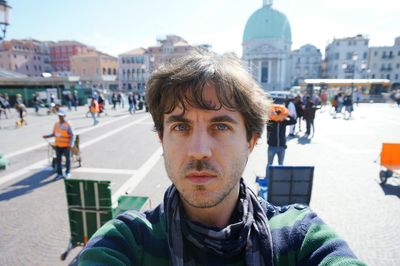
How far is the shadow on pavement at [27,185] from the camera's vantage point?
21.0ft

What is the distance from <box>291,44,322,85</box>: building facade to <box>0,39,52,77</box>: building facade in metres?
76.7

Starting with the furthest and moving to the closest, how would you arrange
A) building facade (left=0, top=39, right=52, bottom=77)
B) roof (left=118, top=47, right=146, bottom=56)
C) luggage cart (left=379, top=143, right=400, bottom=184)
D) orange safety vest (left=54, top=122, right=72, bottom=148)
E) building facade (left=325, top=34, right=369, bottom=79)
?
roof (left=118, top=47, right=146, bottom=56), building facade (left=325, top=34, right=369, bottom=79), building facade (left=0, top=39, right=52, bottom=77), orange safety vest (left=54, top=122, right=72, bottom=148), luggage cart (left=379, top=143, right=400, bottom=184)

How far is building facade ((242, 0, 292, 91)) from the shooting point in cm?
7662

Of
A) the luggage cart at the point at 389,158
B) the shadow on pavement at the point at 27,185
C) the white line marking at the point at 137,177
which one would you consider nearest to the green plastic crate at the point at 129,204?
the white line marking at the point at 137,177

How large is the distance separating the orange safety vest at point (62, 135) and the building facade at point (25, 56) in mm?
71786

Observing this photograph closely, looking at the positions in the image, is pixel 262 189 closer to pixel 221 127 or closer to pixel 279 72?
pixel 221 127

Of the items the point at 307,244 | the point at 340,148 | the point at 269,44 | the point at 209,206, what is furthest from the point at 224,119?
the point at 269,44

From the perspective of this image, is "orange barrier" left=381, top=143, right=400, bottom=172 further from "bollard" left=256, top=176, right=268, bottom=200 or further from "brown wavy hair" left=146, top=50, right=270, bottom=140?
"brown wavy hair" left=146, top=50, right=270, bottom=140

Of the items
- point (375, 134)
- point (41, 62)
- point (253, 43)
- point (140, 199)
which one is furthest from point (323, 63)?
point (140, 199)

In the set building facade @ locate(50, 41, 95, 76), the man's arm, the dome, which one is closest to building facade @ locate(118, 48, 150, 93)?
building facade @ locate(50, 41, 95, 76)

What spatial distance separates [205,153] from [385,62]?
297 feet

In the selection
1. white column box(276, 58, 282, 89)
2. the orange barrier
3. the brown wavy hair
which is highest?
white column box(276, 58, 282, 89)

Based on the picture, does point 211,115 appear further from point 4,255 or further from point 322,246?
point 4,255

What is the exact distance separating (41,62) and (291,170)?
94749 mm
